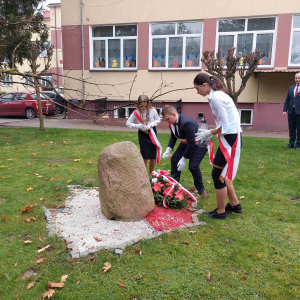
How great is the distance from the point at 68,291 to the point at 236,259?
1.80m

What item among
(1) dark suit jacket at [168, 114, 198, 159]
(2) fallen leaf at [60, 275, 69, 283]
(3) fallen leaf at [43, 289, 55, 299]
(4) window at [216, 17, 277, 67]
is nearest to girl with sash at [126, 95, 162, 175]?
(1) dark suit jacket at [168, 114, 198, 159]

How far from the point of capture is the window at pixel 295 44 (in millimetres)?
12609

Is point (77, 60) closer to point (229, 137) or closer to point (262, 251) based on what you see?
point (229, 137)

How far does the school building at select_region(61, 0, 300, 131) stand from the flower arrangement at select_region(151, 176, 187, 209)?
27.9 ft

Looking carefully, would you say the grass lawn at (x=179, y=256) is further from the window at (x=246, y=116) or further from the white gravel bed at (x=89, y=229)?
the window at (x=246, y=116)

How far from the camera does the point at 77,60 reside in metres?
15.5

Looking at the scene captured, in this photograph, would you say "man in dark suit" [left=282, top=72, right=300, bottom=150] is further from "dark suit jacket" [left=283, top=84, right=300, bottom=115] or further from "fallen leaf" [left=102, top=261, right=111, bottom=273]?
"fallen leaf" [left=102, top=261, right=111, bottom=273]

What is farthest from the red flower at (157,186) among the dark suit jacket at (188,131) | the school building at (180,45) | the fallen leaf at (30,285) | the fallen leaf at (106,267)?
the school building at (180,45)

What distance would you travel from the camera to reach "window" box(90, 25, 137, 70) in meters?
14.9

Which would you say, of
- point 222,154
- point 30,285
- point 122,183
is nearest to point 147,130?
point 122,183

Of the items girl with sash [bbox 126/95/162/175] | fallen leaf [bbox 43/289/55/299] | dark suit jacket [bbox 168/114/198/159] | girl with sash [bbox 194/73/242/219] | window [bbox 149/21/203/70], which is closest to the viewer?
A: fallen leaf [bbox 43/289/55/299]

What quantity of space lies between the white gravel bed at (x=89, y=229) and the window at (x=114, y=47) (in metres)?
11.5

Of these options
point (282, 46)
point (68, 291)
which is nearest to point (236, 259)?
point (68, 291)

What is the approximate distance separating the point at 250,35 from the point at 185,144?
1034 centimetres
